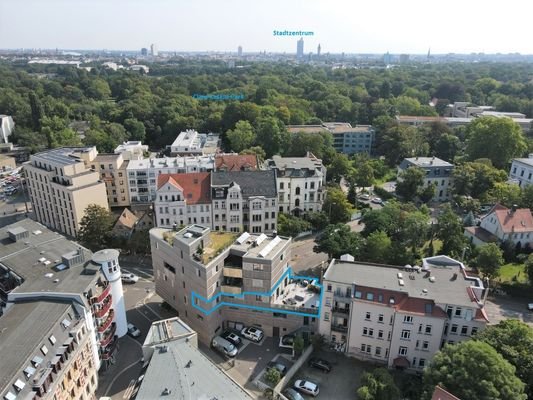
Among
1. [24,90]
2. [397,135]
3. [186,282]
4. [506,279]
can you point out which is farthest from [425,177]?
[24,90]

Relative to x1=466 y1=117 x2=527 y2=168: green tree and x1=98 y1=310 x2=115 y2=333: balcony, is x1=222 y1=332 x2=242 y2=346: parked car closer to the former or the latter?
x1=98 y1=310 x2=115 y2=333: balcony

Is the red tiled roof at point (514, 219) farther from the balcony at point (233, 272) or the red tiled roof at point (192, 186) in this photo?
the red tiled roof at point (192, 186)

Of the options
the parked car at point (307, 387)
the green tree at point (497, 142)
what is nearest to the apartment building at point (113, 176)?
the parked car at point (307, 387)

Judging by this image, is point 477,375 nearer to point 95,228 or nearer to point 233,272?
point 233,272

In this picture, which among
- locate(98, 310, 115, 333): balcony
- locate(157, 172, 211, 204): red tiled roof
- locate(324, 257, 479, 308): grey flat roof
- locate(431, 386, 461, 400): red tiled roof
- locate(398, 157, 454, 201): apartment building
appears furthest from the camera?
locate(398, 157, 454, 201): apartment building

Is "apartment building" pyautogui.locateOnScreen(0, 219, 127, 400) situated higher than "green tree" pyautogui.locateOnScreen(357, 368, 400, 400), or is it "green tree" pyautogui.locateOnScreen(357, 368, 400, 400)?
"apartment building" pyautogui.locateOnScreen(0, 219, 127, 400)

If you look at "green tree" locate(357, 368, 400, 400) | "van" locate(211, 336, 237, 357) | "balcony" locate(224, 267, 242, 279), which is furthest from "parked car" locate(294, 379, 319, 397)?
"balcony" locate(224, 267, 242, 279)
